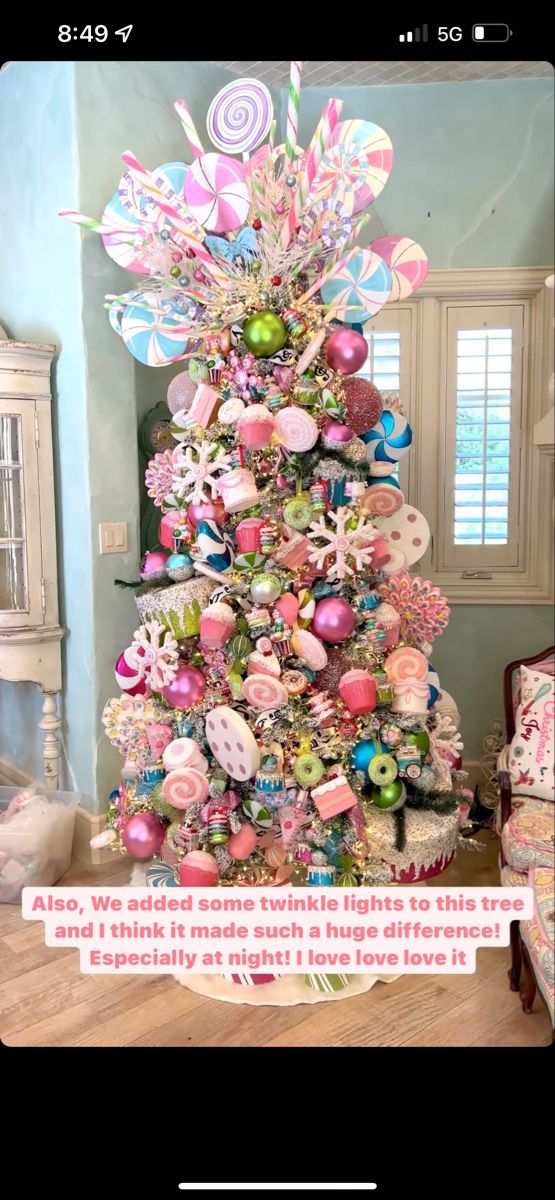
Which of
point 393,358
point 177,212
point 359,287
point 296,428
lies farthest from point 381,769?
point 177,212

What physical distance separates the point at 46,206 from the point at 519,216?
84 cm

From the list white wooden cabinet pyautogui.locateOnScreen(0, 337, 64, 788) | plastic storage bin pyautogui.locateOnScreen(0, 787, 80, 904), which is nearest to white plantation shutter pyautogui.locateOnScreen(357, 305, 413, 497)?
white wooden cabinet pyautogui.locateOnScreen(0, 337, 64, 788)

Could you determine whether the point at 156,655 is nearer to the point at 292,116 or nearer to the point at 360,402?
the point at 360,402

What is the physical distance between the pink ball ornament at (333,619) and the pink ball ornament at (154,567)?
1.06 ft

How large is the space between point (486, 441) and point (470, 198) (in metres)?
0.73

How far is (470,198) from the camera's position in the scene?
1.31 meters

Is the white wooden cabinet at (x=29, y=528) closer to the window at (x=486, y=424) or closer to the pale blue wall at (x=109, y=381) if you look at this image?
the pale blue wall at (x=109, y=381)

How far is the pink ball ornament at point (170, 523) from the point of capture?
1378 millimetres

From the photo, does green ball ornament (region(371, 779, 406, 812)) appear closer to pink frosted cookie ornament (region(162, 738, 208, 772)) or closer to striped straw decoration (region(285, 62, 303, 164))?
pink frosted cookie ornament (region(162, 738, 208, 772))

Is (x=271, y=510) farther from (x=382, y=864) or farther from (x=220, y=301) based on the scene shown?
(x=382, y=864)

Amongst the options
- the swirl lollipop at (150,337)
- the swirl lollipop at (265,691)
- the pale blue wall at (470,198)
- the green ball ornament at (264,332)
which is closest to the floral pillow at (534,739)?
the pale blue wall at (470,198)

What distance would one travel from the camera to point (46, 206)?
1359 mm
